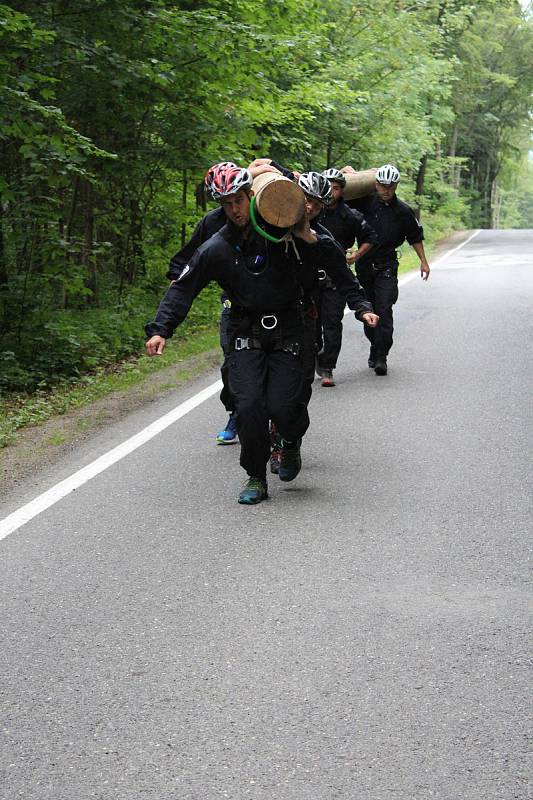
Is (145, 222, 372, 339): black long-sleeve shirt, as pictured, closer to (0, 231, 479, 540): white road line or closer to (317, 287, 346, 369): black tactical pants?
(0, 231, 479, 540): white road line

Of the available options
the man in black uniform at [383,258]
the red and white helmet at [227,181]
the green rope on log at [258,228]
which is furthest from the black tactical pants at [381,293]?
the red and white helmet at [227,181]

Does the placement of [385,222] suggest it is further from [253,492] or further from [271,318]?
[253,492]

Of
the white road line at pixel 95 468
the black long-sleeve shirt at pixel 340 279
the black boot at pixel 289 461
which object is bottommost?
the white road line at pixel 95 468

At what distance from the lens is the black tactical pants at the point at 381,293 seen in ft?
34.3

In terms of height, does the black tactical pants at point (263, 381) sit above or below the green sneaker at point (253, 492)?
above

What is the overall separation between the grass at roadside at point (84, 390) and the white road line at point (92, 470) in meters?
0.67

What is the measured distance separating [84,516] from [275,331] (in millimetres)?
1497

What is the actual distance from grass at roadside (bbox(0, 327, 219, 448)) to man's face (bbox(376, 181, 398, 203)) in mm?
2608

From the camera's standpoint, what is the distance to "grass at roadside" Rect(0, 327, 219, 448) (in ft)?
29.5

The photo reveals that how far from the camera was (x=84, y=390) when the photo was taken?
10352 mm

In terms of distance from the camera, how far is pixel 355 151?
24484 mm

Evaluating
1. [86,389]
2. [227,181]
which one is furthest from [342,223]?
[227,181]

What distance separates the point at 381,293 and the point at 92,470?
4.45 meters

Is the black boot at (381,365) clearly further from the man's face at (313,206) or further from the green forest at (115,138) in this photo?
the man's face at (313,206)
